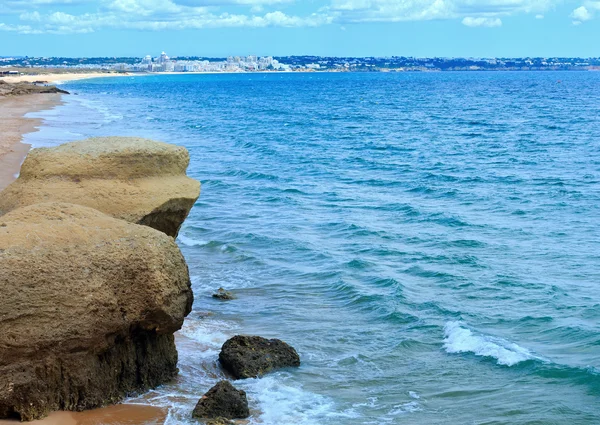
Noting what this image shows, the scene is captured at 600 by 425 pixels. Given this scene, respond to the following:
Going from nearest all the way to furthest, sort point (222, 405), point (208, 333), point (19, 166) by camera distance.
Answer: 1. point (222, 405)
2. point (208, 333)
3. point (19, 166)

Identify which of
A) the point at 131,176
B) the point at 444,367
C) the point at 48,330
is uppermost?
the point at 131,176

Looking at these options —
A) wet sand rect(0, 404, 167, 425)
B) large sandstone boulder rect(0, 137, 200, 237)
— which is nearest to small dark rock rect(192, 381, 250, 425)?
wet sand rect(0, 404, 167, 425)

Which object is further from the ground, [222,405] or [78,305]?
[78,305]

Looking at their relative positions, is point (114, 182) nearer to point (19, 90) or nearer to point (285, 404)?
point (285, 404)

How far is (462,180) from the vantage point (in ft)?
89.9

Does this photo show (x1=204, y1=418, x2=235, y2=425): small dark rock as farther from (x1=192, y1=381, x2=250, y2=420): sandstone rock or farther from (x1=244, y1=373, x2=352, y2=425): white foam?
(x1=244, y1=373, x2=352, y2=425): white foam

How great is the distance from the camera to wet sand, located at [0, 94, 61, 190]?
2410 centimetres

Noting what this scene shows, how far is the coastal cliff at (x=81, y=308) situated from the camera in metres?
7.99

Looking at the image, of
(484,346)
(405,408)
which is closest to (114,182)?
(405,408)

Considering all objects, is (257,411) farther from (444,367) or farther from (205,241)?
(205,241)

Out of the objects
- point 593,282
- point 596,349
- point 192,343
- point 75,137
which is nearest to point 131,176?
point 192,343

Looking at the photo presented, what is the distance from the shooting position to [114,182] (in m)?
10.5

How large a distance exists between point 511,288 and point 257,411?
702 centimetres

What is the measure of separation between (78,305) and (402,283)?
8025mm
